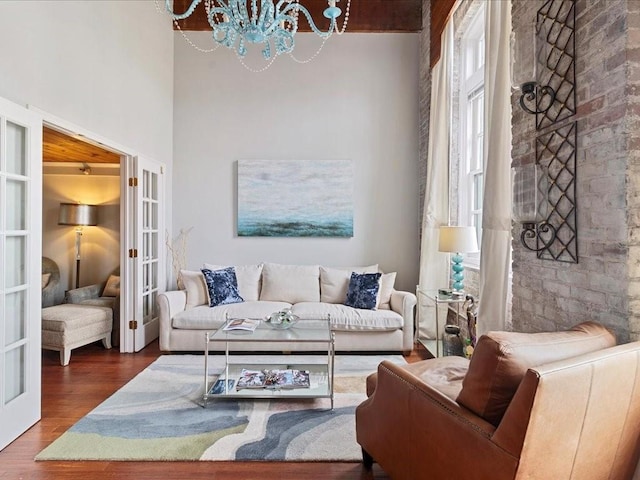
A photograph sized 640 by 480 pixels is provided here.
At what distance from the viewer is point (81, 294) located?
14.4 feet

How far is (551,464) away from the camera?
3.92 feet

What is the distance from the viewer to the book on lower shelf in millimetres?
2803

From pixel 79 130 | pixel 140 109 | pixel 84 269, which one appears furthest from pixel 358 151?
pixel 84 269

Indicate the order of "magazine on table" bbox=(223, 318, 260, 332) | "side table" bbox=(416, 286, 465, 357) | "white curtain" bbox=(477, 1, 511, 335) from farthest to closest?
"side table" bbox=(416, 286, 465, 357)
"magazine on table" bbox=(223, 318, 260, 332)
"white curtain" bbox=(477, 1, 511, 335)

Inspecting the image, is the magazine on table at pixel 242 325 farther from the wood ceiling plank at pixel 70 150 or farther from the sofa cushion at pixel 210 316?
the wood ceiling plank at pixel 70 150

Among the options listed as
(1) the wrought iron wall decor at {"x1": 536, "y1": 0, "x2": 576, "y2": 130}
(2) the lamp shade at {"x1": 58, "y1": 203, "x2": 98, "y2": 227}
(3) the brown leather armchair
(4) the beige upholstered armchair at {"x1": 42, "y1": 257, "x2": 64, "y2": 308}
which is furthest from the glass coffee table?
(2) the lamp shade at {"x1": 58, "y1": 203, "x2": 98, "y2": 227}

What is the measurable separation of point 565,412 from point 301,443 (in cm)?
155

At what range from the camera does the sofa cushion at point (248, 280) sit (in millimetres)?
4480

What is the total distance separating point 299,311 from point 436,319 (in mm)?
1361

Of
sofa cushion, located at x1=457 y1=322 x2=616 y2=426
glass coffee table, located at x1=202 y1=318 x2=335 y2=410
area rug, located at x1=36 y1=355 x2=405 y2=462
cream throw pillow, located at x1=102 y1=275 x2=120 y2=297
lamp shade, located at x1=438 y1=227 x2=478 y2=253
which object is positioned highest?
lamp shade, located at x1=438 y1=227 x2=478 y2=253

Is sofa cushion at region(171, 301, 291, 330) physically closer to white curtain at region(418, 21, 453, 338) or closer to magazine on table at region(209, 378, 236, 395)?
magazine on table at region(209, 378, 236, 395)

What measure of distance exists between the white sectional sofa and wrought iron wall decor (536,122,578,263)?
2022mm

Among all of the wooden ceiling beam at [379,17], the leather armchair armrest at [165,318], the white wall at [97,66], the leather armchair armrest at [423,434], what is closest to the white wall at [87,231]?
the white wall at [97,66]

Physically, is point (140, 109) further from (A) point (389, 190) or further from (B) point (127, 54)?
(A) point (389, 190)
